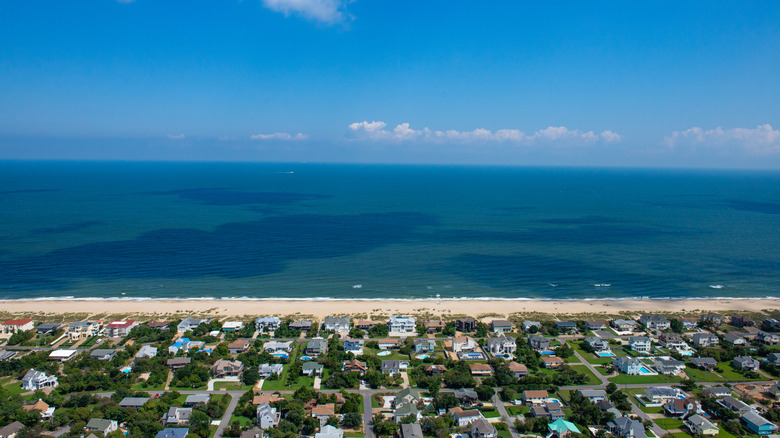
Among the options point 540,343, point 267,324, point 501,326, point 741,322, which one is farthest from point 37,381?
point 741,322

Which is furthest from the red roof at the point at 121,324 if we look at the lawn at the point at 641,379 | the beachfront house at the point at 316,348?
the lawn at the point at 641,379

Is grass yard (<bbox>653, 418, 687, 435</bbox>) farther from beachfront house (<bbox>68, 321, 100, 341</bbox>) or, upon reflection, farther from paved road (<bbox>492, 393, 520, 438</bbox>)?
beachfront house (<bbox>68, 321, 100, 341</bbox>)

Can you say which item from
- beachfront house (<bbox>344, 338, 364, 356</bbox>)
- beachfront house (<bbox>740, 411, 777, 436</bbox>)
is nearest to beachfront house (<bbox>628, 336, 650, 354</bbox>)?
beachfront house (<bbox>740, 411, 777, 436</bbox>)

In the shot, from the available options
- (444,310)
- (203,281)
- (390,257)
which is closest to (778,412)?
(444,310)

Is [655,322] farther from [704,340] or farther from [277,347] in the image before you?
[277,347]

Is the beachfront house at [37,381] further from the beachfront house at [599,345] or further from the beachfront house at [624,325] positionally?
the beachfront house at [624,325]
